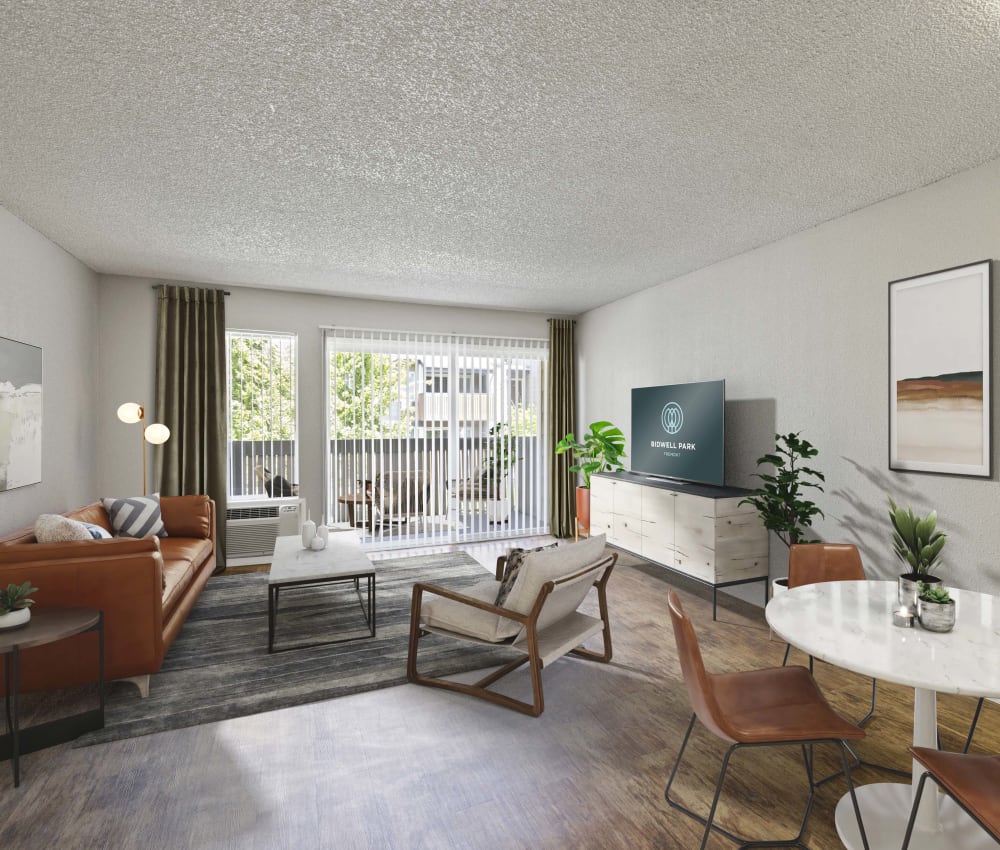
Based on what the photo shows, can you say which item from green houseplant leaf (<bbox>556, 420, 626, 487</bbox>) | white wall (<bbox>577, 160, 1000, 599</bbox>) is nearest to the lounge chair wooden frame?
white wall (<bbox>577, 160, 1000, 599</bbox>)

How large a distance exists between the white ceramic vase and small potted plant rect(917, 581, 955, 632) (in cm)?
344

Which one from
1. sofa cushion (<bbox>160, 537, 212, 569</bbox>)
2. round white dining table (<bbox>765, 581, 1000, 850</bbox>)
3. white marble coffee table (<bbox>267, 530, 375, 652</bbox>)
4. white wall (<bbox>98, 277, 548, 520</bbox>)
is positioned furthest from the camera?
white wall (<bbox>98, 277, 548, 520</bbox>)

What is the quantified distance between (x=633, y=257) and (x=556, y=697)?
3382mm

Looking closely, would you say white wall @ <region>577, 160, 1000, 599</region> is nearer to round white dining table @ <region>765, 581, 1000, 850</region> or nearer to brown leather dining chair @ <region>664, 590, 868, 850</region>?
round white dining table @ <region>765, 581, 1000, 850</region>

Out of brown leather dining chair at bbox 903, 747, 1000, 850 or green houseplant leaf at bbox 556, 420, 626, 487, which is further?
green houseplant leaf at bbox 556, 420, 626, 487

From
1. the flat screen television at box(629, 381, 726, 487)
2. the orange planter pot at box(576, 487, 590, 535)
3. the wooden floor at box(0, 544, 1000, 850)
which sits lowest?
the wooden floor at box(0, 544, 1000, 850)

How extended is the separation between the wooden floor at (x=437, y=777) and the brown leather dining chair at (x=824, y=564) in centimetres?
66

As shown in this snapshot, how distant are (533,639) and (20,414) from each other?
12.0 feet

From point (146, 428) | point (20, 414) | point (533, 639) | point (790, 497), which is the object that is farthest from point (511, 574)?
point (146, 428)

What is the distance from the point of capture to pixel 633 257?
181 inches

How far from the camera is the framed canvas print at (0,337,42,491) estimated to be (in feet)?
11.4

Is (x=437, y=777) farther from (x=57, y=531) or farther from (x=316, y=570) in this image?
(x=57, y=531)

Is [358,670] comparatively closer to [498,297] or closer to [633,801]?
[633,801]

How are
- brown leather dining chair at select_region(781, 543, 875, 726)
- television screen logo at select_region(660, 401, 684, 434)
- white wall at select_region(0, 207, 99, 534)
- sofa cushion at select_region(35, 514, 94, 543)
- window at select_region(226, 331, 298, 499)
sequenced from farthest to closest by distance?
window at select_region(226, 331, 298, 499) → television screen logo at select_region(660, 401, 684, 434) → white wall at select_region(0, 207, 99, 534) → sofa cushion at select_region(35, 514, 94, 543) → brown leather dining chair at select_region(781, 543, 875, 726)
